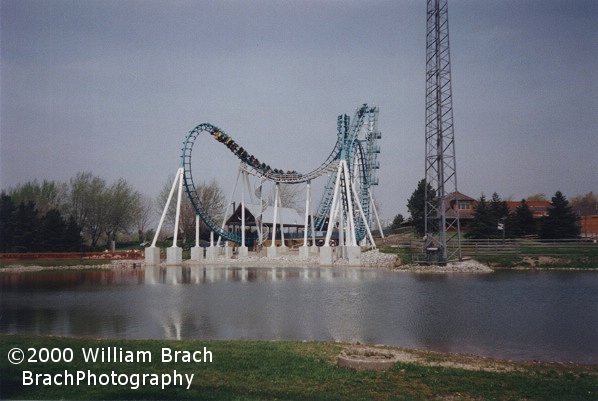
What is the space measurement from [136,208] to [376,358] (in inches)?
2436

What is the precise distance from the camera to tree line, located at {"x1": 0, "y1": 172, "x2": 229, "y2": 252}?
4572 centimetres

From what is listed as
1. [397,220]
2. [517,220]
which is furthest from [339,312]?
[397,220]

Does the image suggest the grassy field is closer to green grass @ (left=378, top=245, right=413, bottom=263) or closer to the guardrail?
green grass @ (left=378, top=245, right=413, bottom=263)

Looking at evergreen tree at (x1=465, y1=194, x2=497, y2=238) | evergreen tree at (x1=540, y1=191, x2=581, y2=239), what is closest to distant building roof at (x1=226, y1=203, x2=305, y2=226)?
evergreen tree at (x1=465, y1=194, x2=497, y2=238)

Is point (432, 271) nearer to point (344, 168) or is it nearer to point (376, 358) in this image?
point (344, 168)

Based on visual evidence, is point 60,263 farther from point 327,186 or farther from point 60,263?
point 327,186

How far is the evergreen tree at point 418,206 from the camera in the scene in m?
59.0

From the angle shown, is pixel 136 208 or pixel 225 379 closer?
pixel 225 379

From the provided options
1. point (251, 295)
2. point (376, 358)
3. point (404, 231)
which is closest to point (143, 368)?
point (376, 358)

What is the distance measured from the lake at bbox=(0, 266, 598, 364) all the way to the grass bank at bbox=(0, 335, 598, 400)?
2578mm

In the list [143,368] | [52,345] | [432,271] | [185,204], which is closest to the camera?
[143,368]

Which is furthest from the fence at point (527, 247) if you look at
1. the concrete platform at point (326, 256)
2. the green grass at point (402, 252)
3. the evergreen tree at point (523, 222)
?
the concrete platform at point (326, 256)

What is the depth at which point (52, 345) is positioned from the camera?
1034cm

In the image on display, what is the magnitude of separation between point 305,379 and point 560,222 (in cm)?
4605
